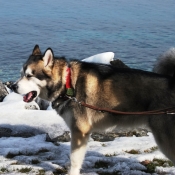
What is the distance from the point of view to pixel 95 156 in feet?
25.6

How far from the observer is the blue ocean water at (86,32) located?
25781mm

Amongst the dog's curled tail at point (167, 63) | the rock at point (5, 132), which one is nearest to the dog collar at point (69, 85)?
Result: the dog's curled tail at point (167, 63)

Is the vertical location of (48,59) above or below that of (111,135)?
above

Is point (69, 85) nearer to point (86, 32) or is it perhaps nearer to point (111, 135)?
point (111, 135)

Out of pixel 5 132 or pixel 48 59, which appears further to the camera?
pixel 5 132

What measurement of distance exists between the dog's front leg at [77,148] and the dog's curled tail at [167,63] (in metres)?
1.96

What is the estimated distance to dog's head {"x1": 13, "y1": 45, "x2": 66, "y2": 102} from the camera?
20.4 ft

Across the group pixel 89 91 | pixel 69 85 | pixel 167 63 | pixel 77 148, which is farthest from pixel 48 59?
pixel 167 63

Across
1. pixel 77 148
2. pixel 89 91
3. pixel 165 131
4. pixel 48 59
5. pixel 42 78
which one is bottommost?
pixel 77 148

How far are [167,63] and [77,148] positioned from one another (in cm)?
242

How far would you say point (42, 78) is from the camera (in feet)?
20.7

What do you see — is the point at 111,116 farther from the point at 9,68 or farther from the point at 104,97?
the point at 9,68

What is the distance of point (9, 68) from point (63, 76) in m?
16.9

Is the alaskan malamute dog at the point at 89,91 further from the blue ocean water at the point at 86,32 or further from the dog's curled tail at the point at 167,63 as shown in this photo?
the blue ocean water at the point at 86,32
